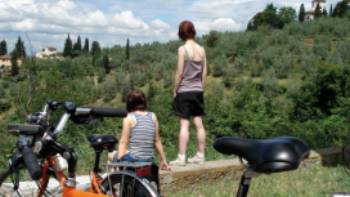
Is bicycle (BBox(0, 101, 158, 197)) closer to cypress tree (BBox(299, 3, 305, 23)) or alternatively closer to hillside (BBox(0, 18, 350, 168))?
hillside (BBox(0, 18, 350, 168))

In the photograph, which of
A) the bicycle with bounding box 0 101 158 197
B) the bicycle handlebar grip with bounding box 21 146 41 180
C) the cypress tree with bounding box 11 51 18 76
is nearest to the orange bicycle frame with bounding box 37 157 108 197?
the bicycle with bounding box 0 101 158 197

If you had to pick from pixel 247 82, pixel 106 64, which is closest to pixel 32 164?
pixel 247 82

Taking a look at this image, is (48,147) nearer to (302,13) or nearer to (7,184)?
(7,184)

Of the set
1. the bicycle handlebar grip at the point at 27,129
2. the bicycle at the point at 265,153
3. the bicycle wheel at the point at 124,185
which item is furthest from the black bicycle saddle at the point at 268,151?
the bicycle wheel at the point at 124,185

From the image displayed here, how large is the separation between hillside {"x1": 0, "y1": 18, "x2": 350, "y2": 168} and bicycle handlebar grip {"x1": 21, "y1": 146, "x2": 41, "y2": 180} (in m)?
5.52

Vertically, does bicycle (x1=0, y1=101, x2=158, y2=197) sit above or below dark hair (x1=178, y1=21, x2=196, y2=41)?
below

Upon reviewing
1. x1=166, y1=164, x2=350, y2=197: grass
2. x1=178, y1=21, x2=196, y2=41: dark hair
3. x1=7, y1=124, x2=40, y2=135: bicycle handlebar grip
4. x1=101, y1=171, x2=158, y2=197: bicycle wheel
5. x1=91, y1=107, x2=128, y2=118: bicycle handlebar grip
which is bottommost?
x1=166, y1=164, x2=350, y2=197: grass

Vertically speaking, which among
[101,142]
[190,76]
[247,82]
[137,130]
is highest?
[190,76]

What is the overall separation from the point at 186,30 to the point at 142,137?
180 centimetres

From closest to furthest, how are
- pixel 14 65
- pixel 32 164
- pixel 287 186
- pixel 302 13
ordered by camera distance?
1. pixel 32 164
2. pixel 287 186
3. pixel 14 65
4. pixel 302 13

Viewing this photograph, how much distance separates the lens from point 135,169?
3928mm

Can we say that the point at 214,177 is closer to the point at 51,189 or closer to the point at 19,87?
the point at 19,87

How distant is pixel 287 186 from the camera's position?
20.8 ft

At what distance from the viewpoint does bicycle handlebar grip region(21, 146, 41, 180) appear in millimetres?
2424
